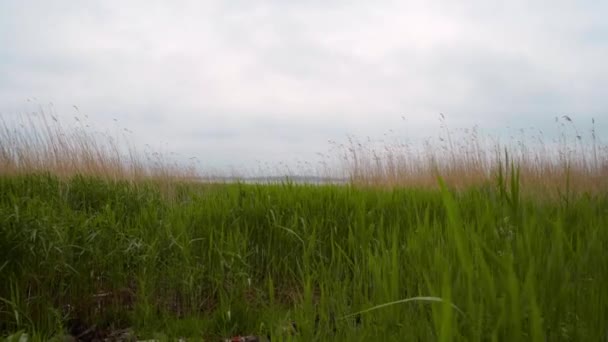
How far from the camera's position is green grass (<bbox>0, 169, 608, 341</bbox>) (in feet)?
5.08

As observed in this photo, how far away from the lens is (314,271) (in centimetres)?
287

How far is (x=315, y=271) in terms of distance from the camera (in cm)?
295

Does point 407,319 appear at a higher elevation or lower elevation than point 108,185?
lower

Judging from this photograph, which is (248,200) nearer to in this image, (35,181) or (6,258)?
(6,258)

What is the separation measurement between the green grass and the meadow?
0.01 m

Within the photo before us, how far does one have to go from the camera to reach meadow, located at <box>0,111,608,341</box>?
154cm

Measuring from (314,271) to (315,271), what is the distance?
8 centimetres

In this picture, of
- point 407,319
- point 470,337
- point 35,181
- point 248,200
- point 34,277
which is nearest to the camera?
point 470,337

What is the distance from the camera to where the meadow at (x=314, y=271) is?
1.54 metres

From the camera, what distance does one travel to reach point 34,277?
327 centimetres

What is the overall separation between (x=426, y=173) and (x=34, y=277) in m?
9.31

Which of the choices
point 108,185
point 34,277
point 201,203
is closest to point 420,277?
point 34,277

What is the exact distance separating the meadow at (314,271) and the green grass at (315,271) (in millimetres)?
11

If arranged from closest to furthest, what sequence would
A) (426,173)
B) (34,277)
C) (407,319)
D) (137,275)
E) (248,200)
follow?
(407,319), (34,277), (137,275), (248,200), (426,173)
